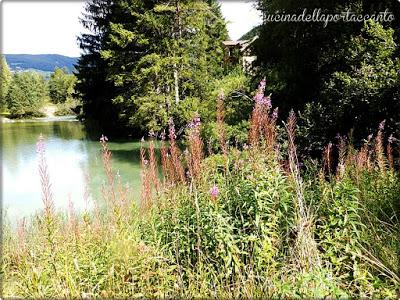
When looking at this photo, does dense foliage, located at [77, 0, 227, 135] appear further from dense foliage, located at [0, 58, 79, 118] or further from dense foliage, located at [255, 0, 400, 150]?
dense foliage, located at [0, 58, 79, 118]

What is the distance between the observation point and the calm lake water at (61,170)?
8.31m

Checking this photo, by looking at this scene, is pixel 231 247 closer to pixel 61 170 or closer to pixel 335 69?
pixel 335 69

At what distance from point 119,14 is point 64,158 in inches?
361

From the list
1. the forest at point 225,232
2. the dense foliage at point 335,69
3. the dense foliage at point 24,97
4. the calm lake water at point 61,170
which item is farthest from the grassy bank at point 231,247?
the dense foliage at point 24,97

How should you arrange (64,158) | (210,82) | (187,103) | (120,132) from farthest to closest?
(120,132)
(210,82)
(187,103)
(64,158)

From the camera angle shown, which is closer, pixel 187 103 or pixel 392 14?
pixel 392 14

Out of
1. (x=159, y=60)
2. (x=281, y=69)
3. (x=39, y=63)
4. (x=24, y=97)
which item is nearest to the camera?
(x=281, y=69)

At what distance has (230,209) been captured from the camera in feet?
7.91

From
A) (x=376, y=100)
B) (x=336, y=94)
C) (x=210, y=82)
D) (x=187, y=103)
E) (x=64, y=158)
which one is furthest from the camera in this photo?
(x=210, y=82)

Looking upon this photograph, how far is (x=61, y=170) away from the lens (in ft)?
40.0

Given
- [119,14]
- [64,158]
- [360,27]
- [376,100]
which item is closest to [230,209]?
[376,100]

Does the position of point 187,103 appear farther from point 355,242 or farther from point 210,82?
point 355,242

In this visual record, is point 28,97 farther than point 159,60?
Yes

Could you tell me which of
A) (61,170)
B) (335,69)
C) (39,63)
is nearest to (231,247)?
(335,69)
